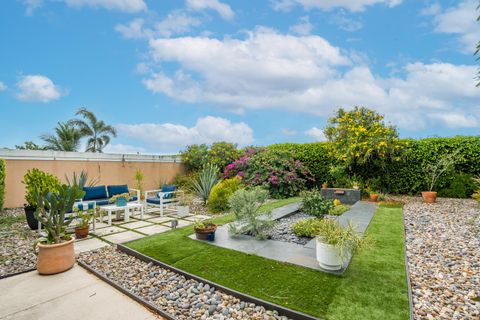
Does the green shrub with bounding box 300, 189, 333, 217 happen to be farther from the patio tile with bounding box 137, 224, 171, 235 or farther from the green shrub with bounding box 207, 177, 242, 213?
the patio tile with bounding box 137, 224, 171, 235

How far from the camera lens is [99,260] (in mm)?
3734

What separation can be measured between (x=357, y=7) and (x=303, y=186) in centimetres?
676

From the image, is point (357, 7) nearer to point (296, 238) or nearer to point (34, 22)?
point (296, 238)

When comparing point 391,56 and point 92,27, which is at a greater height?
point 92,27

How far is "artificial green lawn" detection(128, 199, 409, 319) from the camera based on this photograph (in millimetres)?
2332

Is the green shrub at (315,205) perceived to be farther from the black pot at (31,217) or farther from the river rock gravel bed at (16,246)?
the black pot at (31,217)

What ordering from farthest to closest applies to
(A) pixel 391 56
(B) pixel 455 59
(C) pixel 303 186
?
1. (C) pixel 303 186
2. (A) pixel 391 56
3. (B) pixel 455 59

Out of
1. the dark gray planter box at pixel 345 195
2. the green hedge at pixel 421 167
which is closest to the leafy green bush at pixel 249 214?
the dark gray planter box at pixel 345 195

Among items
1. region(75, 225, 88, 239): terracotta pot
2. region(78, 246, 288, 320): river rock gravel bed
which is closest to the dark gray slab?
region(78, 246, 288, 320): river rock gravel bed

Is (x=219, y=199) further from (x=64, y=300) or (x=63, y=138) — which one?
(x=63, y=138)

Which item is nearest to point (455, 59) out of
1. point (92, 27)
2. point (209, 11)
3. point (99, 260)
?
point (209, 11)

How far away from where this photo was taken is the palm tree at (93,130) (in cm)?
1491

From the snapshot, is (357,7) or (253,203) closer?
(253,203)

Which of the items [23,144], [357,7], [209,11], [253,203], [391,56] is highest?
[209,11]
